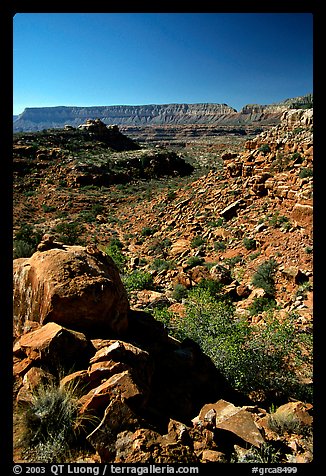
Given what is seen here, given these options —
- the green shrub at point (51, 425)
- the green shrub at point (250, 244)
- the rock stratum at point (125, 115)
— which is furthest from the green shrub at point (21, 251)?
the rock stratum at point (125, 115)

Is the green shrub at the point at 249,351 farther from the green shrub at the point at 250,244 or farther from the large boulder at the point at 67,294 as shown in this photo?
the green shrub at the point at 250,244

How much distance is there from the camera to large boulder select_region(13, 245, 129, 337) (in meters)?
2.88

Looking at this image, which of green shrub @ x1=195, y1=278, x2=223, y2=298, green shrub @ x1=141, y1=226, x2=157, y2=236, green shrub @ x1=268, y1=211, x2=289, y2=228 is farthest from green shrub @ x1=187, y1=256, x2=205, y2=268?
green shrub @ x1=141, y1=226, x2=157, y2=236

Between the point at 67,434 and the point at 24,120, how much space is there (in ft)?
516

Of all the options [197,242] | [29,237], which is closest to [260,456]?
[197,242]

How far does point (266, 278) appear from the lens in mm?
7605

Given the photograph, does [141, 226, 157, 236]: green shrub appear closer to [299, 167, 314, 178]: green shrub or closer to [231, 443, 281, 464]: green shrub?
[299, 167, 314, 178]: green shrub

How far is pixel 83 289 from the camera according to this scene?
9.66 feet

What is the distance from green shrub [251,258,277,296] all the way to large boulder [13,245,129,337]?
4.93 metres

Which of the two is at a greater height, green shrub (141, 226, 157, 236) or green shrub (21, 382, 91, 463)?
green shrub (141, 226, 157, 236)

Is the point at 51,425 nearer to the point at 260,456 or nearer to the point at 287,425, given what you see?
the point at 260,456

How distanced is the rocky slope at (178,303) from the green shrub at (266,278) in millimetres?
100
